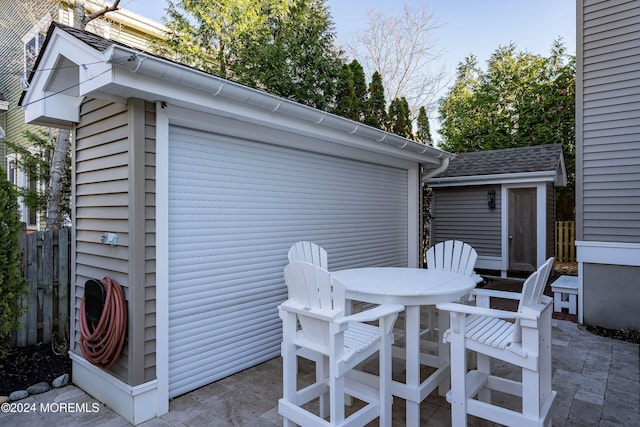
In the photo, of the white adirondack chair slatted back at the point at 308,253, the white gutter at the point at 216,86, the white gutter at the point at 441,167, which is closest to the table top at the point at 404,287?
the white adirondack chair slatted back at the point at 308,253

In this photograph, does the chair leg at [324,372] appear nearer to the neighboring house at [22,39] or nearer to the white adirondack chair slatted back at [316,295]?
the white adirondack chair slatted back at [316,295]

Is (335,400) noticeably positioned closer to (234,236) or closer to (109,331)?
(109,331)

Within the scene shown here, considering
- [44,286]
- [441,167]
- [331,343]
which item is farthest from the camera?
[441,167]

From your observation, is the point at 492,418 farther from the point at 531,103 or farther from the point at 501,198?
the point at 531,103

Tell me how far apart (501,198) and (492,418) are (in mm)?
6448

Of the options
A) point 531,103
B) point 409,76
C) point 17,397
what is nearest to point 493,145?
point 531,103

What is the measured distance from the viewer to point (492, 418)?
2123 mm

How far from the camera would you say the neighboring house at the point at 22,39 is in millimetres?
7287

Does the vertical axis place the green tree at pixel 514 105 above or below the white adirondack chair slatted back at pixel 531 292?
above

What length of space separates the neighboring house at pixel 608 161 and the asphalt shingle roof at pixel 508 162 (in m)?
3.08

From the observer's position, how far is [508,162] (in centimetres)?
809

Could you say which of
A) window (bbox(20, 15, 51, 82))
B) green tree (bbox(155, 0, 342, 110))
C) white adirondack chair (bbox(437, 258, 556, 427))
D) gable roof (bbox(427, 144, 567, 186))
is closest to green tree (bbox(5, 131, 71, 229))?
window (bbox(20, 15, 51, 82))

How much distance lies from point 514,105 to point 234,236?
520 inches

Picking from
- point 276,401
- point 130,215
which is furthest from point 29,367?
point 276,401
